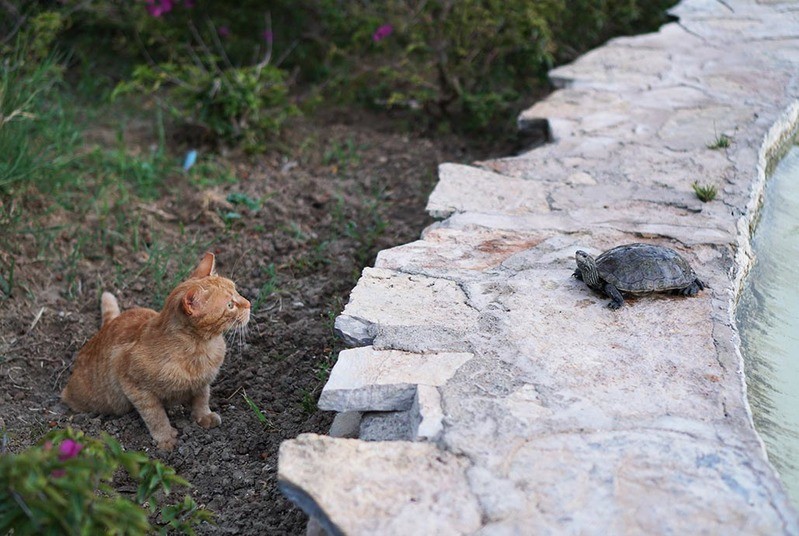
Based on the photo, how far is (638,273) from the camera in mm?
3703

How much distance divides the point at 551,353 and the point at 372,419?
0.76m

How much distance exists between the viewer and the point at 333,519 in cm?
251

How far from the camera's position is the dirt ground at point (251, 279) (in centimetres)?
386

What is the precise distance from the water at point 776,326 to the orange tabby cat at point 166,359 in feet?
7.58

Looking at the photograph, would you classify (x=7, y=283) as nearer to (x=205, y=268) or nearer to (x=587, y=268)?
(x=205, y=268)

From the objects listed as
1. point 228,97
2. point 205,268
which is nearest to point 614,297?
point 205,268

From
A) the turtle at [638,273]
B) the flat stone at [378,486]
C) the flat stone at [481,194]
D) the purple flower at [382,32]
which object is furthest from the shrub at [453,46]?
the flat stone at [378,486]

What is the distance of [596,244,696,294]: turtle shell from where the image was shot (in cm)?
368

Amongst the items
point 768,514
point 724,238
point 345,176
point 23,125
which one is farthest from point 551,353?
point 23,125

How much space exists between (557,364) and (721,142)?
2.73 meters

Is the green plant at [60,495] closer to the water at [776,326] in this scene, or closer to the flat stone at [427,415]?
the flat stone at [427,415]

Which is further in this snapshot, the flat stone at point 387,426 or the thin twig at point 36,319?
the thin twig at point 36,319

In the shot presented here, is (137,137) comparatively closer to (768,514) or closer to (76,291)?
(76,291)

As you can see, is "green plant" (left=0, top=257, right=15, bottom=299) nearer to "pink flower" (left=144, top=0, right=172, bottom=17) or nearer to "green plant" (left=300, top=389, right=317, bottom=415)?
"green plant" (left=300, top=389, right=317, bottom=415)
